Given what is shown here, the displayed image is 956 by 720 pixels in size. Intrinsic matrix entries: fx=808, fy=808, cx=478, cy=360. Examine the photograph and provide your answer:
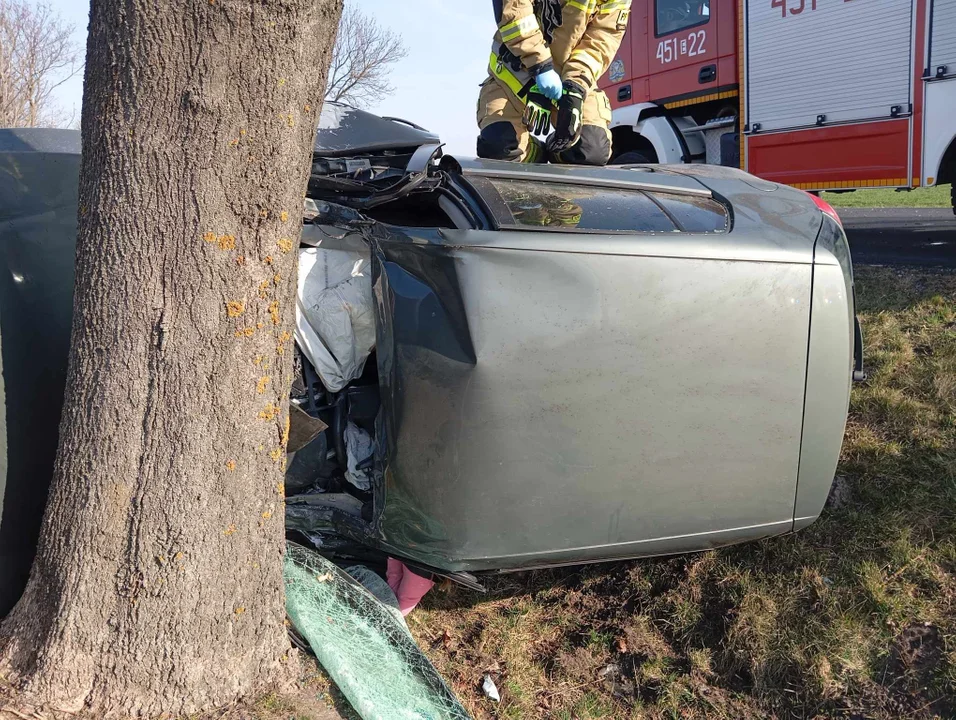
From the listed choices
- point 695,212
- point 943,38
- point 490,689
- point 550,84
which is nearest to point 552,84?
point 550,84

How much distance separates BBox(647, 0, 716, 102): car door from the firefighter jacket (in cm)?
420

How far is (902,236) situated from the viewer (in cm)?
682

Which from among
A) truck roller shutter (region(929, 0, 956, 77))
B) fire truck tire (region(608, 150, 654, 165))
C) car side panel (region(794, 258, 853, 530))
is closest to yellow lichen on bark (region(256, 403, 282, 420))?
car side panel (region(794, 258, 853, 530))

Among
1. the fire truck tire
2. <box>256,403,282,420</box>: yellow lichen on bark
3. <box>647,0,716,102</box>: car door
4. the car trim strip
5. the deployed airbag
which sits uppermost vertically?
<box>647,0,716,102</box>: car door

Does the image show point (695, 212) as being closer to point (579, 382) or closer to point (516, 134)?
point (579, 382)

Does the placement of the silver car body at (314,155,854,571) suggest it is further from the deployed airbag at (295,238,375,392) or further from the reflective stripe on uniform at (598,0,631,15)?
the reflective stripe on uniform at (598,0,631,15)

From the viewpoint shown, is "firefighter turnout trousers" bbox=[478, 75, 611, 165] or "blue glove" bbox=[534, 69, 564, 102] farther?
"firefighter turnout trousers" bbox=[478, 75, 611, 165]

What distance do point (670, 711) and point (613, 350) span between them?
3.77 feet

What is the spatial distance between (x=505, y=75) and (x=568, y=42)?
1.08 feet

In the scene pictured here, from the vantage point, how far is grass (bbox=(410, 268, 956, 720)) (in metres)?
2.34

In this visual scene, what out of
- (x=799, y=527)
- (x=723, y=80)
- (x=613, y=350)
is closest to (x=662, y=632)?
(x=799, y=527)

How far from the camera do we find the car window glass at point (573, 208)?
202 centimetres

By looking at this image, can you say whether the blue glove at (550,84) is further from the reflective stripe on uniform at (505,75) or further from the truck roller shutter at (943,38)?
the truck roller shutter at (943,38)

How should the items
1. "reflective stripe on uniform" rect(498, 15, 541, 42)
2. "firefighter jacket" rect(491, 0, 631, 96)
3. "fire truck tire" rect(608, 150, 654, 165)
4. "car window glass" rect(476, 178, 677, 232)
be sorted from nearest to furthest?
"car window glass" rect(476, 178, 677, 232) → "reflective stripe on uniform" rect(498, 15, 541, 42) → "firefighter jacket" rect(491, 0, 631, 96) → "fire truck tire" rect(608, 150, 654, 165)
